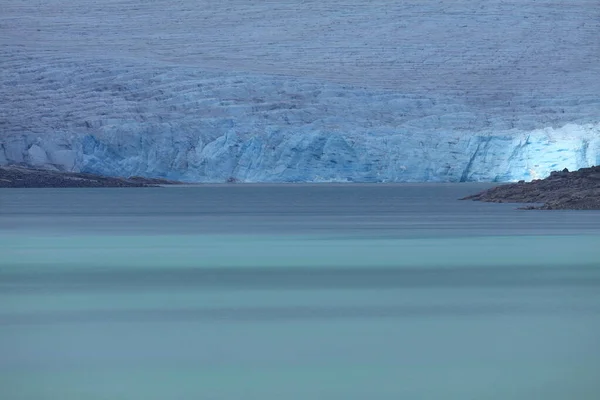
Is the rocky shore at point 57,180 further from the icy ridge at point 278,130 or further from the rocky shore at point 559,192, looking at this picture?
the rocky shore at point 559,192

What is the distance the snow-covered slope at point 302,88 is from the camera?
23562 millimetres

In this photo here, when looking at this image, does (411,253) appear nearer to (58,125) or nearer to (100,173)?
(100,173)

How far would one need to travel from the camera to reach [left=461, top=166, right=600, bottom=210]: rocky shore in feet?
46.7

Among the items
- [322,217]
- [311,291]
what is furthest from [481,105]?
[311,291]

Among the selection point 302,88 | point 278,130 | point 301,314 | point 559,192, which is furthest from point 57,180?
point 301,314

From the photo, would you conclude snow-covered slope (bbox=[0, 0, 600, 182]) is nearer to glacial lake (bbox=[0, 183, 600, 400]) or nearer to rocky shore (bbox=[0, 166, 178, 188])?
rocky shore (bbox=[0, 166, 178, 188])

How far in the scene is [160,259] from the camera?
7.63 metres

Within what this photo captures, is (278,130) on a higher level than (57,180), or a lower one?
higher

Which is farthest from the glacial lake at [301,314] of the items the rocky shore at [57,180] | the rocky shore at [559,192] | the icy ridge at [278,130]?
the rocky shore at [57,180]

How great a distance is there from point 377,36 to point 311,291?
2915 cm

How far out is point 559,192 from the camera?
1538cm

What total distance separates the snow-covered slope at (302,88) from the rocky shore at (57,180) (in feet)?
0.72

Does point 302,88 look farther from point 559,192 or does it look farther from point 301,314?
point 301,314

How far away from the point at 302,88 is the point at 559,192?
12.9 m
